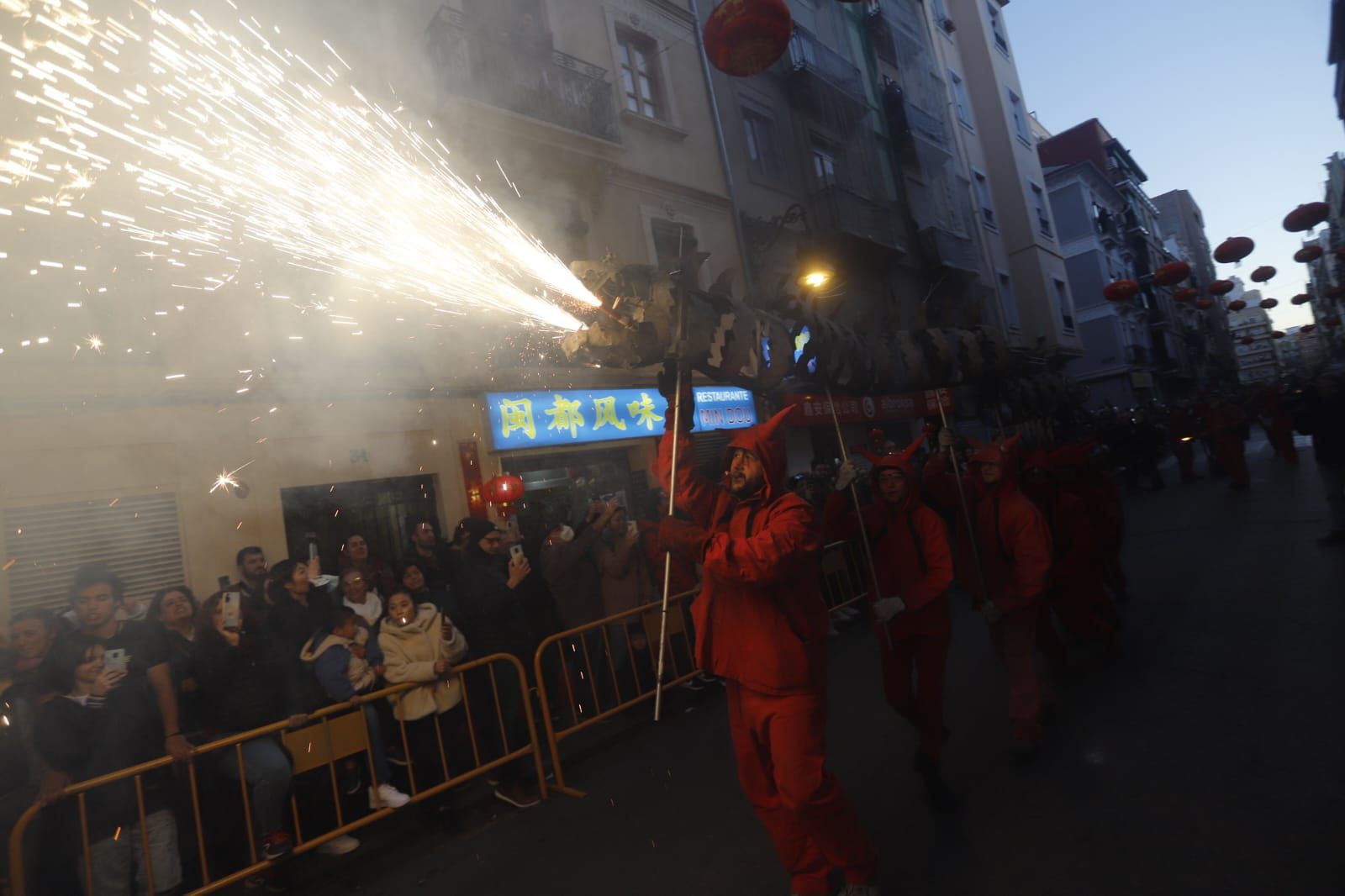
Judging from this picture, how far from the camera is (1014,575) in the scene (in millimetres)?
4254

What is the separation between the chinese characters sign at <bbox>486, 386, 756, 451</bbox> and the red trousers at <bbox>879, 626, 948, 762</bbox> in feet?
14.5

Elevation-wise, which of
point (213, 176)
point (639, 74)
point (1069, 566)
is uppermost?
point (639, 74)

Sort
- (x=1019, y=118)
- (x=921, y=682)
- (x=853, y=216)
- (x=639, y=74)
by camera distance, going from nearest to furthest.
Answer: (x=921, y=682), (x=639, y=74), (x=853, y=216), (x=1019, y=118)

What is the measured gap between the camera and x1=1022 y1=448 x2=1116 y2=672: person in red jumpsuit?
17.3ft

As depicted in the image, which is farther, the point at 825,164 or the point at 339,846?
the point at 825,164

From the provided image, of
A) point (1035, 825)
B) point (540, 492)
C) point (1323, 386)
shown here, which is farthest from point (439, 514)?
point (1323, 386)

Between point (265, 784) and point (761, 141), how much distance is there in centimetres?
1364

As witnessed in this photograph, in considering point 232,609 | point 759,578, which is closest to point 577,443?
point 232,609

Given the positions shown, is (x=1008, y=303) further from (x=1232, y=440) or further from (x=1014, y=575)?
(x=1014, y=575)

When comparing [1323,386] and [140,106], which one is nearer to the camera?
[140,106]

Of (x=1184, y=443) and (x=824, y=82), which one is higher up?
(x=824, y=82)

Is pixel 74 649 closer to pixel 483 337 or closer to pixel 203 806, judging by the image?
pixel 203 806

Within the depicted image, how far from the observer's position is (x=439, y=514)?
8.20 meters

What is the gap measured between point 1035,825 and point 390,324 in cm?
683
